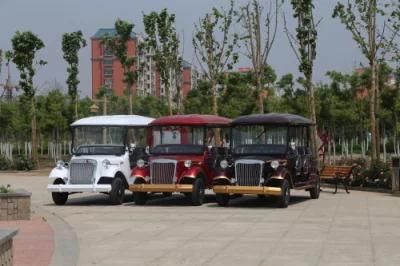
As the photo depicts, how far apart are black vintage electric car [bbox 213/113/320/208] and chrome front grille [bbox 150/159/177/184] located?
108 cm

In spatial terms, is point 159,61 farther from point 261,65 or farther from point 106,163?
point 106,163

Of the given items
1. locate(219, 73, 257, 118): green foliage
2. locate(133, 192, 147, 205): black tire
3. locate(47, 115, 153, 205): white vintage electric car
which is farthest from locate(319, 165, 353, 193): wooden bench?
locate(219, 73, 257, 118): green foliage

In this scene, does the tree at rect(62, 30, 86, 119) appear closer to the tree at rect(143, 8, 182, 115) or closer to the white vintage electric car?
the tree at rect(143, 8, 182, 115)

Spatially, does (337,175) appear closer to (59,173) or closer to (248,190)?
(248,190)

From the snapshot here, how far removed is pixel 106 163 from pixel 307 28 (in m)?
13.1

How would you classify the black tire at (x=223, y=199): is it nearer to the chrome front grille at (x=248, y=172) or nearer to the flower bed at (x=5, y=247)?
the chrome front grille at (x=248, y=172)

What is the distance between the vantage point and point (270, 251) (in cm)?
1085

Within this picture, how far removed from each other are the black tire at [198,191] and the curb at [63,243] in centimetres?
368

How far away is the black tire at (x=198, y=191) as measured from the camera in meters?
18.5

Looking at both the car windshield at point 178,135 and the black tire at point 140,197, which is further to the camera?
the car windshield at point 178,135

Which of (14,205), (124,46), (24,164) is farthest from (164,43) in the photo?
(14,205)

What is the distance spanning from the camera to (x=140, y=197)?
62.8ft

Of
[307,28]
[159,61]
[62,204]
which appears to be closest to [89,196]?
[62,204]

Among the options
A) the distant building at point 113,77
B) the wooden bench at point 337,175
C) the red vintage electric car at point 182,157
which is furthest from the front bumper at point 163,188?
the distant building at point 113,77
